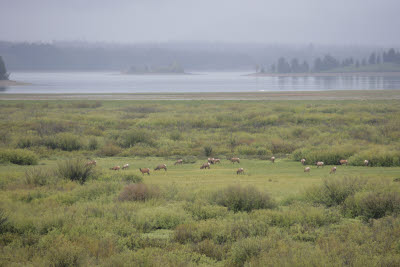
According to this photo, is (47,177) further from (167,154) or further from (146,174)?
(167,154)

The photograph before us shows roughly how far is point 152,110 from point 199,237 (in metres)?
44.1

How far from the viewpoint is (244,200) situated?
12.0 metres

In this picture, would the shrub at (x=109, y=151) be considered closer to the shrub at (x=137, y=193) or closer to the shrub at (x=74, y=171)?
the shrub at (x=74, y=171)

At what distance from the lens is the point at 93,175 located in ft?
52.2

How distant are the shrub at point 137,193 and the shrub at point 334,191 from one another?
470 centimetres

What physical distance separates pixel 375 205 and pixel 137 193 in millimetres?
6674

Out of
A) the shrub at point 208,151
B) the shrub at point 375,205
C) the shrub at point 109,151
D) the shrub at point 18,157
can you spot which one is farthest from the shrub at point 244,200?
the shrub at point 109,151

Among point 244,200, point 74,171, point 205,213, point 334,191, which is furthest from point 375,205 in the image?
point 74,171

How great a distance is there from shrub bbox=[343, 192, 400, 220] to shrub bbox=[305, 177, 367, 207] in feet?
2.74

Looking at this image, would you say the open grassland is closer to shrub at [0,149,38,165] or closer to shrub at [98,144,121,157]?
shrub at [0,149,38,165]

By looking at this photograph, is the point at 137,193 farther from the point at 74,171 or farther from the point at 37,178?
the point at 37,178

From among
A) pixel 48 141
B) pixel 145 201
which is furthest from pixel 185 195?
pixel 48 141

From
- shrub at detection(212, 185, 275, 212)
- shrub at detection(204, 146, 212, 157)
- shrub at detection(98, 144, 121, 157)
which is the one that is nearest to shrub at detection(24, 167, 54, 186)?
shrub at detection(212, 185, 275, 212)

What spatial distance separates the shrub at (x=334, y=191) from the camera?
A: 1238cm
